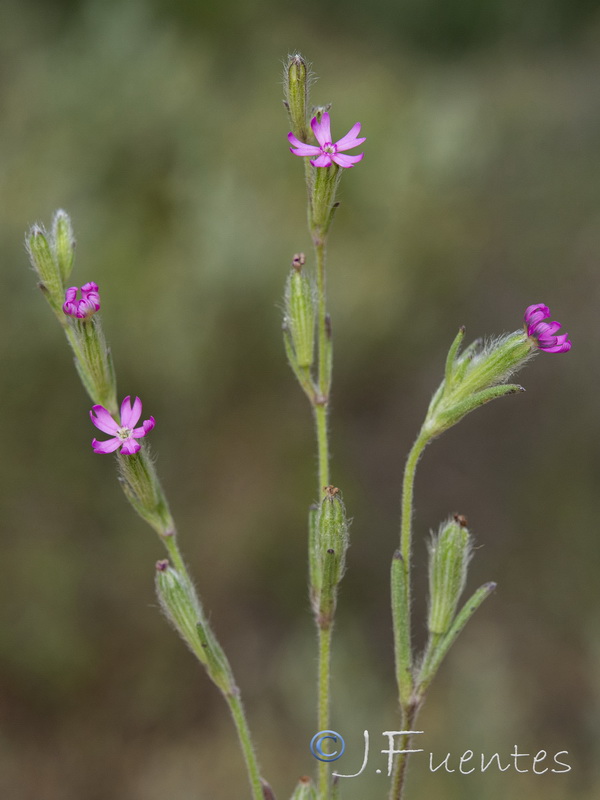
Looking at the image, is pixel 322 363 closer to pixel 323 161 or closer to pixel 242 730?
pixel 323 161

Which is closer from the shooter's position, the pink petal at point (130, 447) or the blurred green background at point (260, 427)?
the pink petal at point (130, 447)

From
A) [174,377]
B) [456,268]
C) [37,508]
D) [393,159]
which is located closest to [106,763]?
[37,508]

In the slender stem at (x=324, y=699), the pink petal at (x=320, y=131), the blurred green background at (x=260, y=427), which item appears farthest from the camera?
the blurred green background at (x=260, y=427)

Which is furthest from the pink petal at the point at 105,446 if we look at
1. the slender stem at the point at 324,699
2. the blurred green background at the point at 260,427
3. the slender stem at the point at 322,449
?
the blurred green background at the point at 260,427

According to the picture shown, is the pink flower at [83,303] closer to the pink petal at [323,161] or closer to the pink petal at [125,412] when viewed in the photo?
the pink petal at [125,412]

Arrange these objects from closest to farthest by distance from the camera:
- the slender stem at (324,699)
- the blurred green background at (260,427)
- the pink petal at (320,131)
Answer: the slender stem at (324,699)
the pink petal at (320,131)
the blurred green background at (260,427)

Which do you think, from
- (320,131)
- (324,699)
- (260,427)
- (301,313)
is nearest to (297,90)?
(320,131)

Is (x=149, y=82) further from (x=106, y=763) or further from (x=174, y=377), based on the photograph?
(x=106, y=763)
